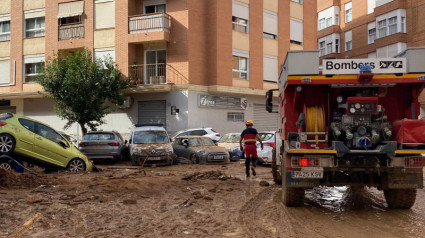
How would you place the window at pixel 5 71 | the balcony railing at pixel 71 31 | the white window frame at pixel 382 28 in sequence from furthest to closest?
the white window frame at pixel 382 28 → the window at pixel 5 71 → the balcony railing at pixel 71 31

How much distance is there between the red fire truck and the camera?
697 centimetres

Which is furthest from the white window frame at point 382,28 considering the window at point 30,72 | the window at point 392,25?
the window at point 30,72

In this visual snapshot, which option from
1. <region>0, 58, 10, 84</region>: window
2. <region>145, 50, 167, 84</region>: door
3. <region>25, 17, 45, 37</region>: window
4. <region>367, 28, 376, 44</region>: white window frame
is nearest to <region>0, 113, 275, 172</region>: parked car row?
<region>145, 50, 167, 84</region>: door

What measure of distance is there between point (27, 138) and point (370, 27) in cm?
3426

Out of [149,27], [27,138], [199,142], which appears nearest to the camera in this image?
[27,138]

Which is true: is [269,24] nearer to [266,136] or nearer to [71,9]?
[71,9]

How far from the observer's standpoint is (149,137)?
17672mm

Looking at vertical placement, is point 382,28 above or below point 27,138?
above

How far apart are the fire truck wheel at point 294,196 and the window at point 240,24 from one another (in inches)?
862

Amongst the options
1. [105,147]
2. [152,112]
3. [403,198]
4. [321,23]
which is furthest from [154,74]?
[321,23]

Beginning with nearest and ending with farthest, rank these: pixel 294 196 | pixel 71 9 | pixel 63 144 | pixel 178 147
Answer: pixel 294 196 → pixel 63 144 → pixel 178 147 → pixel 71 9

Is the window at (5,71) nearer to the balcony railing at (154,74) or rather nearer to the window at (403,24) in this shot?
the balcony railing at (154,74)

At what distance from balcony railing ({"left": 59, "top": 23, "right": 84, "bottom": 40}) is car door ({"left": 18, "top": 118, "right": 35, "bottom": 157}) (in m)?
17.7

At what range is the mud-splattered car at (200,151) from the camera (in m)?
17.3
